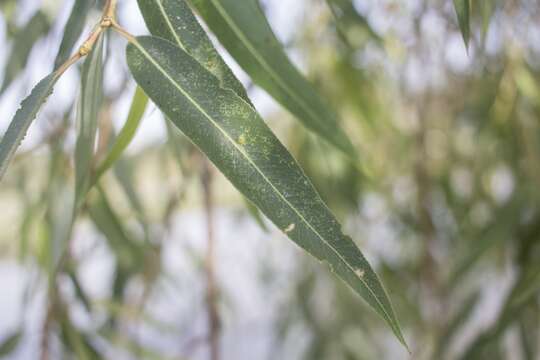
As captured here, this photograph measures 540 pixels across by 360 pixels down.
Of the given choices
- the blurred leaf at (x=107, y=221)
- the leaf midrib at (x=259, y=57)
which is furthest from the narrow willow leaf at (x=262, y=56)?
the blurred leaf at (x=107, y=221)

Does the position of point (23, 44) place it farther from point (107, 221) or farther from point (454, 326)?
point (454, 326)

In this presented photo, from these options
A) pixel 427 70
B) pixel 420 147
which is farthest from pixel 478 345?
pixel 427 70

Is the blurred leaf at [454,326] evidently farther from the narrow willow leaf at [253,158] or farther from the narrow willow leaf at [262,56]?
the narrow willow leaf at [253,158]

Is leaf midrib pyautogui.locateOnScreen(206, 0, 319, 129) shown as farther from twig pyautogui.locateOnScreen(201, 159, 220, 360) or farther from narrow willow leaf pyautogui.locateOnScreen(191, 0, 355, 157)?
twig pyautogui.locateOnScreen(201, 159, 220, 360)

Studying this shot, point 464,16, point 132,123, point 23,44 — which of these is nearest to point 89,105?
point 132,123

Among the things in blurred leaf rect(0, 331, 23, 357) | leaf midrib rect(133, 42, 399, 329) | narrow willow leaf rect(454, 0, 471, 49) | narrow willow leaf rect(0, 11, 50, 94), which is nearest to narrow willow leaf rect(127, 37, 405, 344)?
leaf midrib rect(133, 42, 399, 329)

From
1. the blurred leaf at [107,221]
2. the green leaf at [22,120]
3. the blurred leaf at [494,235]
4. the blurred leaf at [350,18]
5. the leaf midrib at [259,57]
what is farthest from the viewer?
the blurred leaf at [494,235]
